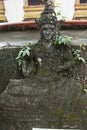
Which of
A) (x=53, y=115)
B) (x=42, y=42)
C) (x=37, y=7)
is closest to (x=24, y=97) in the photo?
(x=53, y=115)

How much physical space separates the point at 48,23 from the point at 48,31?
0.20 ft

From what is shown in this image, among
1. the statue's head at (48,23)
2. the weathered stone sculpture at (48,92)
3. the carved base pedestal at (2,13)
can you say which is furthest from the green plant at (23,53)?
the carved base pedestal at (2,13)

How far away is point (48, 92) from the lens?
3090mm

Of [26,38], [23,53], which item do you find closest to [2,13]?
[26,38]

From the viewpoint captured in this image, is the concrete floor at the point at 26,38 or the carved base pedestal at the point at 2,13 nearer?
the concrete floor at the point at 26,38

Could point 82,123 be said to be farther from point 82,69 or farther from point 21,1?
point 21,1

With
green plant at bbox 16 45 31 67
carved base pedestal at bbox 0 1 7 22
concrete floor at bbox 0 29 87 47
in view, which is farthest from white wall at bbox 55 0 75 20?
green plant at bbox 16 45 31 67

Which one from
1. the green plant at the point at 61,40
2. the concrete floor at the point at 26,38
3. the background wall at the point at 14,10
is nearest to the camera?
the green plant at the point at 61,40

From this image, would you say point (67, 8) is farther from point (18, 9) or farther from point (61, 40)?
point (61, 40)

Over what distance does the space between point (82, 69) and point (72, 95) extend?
253 mm

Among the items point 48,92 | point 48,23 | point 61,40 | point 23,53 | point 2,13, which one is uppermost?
point 48,23

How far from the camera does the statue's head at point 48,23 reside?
305 cm

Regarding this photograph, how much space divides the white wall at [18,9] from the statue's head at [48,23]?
4.48 meters

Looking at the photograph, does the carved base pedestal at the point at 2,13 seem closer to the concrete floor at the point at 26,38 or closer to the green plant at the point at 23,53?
the concrete floor at the point at 26,38
